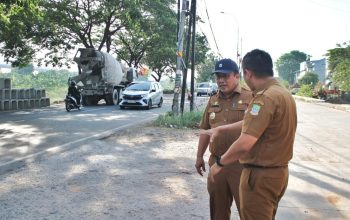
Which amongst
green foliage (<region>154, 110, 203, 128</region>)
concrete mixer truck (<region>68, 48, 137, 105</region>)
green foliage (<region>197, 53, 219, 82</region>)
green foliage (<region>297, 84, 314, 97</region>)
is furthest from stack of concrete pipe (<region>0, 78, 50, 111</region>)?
green foliage (<region>197, 53, 219, 82</region>)

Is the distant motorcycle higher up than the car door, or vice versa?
the car door

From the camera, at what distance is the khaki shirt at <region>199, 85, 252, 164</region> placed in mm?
3896

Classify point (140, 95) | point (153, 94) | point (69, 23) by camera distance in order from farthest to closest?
point (69, 23) → point (153, 94) → point (140, 95)

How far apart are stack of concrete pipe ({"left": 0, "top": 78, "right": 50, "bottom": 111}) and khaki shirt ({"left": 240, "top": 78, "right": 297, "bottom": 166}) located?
20396 millimetres

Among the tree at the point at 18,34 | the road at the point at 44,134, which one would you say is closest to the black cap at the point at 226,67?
the road at the point at 44,134

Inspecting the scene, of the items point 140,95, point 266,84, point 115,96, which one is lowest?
point 115,96

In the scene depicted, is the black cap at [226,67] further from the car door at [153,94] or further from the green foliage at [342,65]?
the green foliage at [342,65]

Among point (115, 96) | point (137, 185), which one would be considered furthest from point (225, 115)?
point (115, 96)

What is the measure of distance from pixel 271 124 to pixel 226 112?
3.62 ft

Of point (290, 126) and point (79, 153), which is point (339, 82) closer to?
point (79, 153)

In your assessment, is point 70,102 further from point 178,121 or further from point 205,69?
point 205,69

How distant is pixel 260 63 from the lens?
2967 millimetres

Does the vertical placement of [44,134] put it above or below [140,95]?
below

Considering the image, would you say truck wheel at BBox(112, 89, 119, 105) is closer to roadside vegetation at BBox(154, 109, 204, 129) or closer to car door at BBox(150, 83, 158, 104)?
car door at BBox(150, 83, 158, 104)
